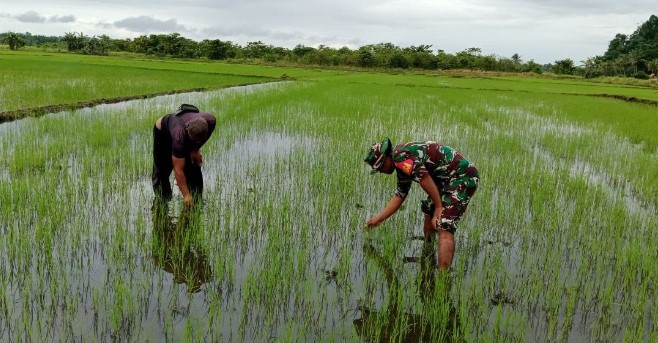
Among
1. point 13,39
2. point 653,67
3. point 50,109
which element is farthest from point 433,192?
point 653,67

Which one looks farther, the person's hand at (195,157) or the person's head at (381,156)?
the person's hand at (195,157)

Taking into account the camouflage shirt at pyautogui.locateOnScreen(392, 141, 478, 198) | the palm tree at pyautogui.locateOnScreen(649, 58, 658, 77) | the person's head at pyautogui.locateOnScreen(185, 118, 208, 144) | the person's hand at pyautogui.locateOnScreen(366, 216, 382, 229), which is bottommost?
the person's hand at pyautogui.locateOnScreen(366, 216, 382, 229)

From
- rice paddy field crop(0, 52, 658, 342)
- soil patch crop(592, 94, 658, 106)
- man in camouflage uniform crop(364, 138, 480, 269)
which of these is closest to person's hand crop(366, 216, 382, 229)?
man in camouflage uniform crop(364, 138, 480, 269)

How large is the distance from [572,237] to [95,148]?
5.23 meters

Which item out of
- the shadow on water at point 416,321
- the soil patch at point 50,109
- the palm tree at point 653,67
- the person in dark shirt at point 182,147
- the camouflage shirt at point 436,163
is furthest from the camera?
the palm tree at point 653,67

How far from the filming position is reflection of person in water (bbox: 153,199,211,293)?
9.29ft

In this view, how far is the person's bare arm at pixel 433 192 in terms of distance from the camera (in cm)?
291

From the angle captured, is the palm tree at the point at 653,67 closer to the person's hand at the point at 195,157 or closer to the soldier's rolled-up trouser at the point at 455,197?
the soldier's rolled-up trouser at the point at 455,197

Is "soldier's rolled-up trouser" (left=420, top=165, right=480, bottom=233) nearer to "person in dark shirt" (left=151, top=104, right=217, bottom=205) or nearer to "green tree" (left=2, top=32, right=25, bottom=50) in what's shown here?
"person in dark shirt" (left=151, top=104, right=217, bottom=205)

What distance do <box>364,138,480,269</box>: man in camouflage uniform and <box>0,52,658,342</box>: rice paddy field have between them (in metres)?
0.25

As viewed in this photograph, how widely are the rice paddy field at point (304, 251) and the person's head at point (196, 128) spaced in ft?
1.95

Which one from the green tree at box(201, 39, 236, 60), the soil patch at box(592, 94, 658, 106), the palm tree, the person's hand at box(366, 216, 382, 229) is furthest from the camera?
the green tree at box(201, 39, 236, 60)

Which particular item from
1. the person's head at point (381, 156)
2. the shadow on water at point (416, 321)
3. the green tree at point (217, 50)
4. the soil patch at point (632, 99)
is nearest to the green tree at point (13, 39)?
the green tree at point (217, 50)

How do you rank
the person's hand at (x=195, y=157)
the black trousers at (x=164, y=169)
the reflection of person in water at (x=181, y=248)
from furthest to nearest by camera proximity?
the black trousers at (x=164, y=169) → the person's hand at (x=195, y=157) → the reflection of person in water at (x=181, y=248)
